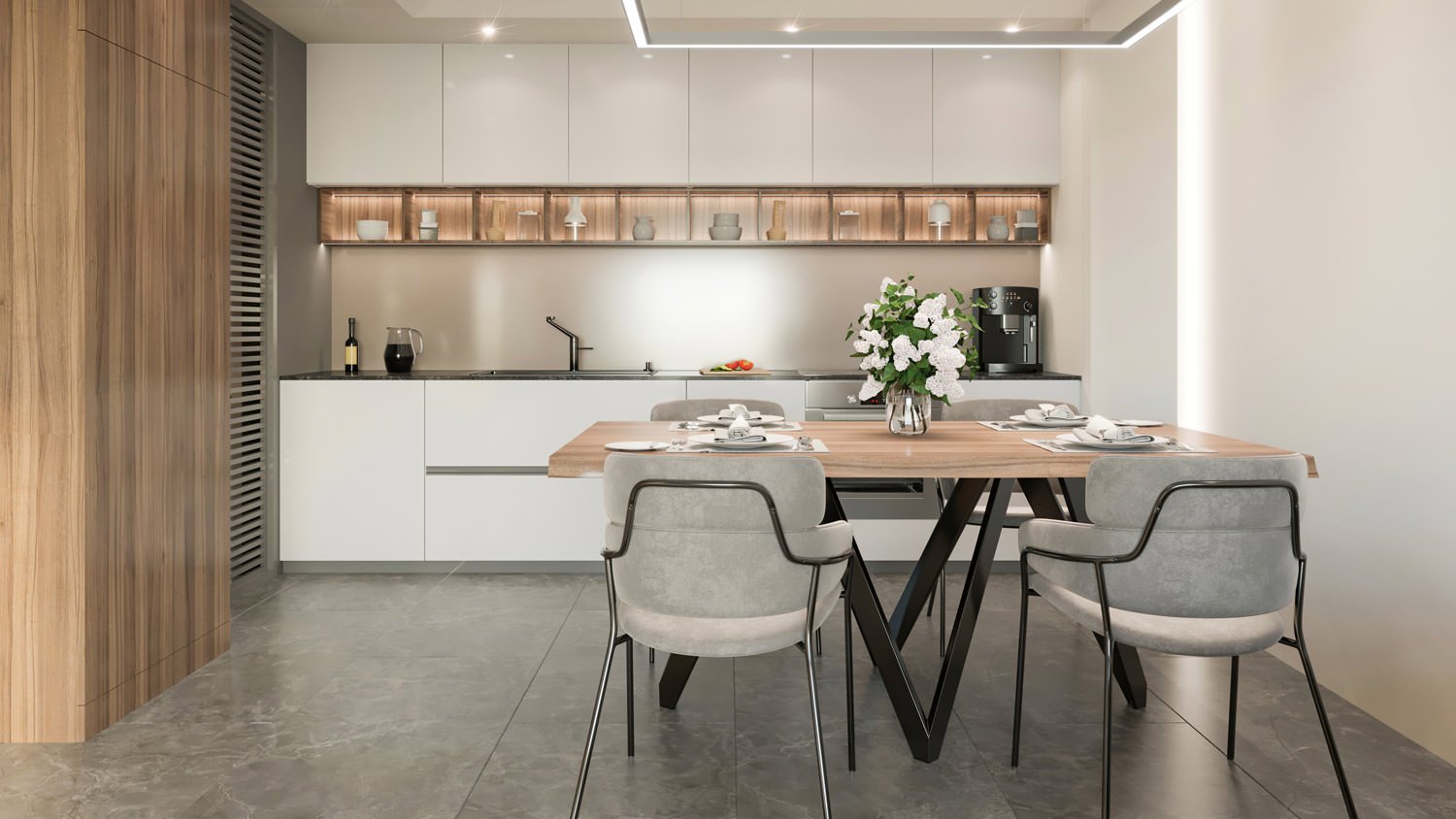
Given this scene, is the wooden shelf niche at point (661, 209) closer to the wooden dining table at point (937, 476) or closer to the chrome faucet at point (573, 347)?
the chrome faucet at point (573, 347)

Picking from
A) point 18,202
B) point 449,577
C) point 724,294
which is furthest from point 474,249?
point 18,202

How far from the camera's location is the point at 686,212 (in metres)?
4.93

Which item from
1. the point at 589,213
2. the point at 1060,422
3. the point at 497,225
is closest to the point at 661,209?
the point at 589,213

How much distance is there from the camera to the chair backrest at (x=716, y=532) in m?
1.89

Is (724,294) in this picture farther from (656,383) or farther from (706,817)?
(706,817)

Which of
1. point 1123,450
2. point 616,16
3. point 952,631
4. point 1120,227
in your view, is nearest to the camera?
point 1123,450

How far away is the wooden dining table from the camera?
216 cm

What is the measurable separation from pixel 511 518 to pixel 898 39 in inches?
105

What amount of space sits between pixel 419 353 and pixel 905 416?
315cm

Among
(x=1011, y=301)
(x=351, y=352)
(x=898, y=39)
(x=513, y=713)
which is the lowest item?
(x=513, y=713)

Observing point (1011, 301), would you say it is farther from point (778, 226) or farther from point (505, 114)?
point (505, 114)

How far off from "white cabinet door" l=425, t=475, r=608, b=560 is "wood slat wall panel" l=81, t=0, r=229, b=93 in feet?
6.39

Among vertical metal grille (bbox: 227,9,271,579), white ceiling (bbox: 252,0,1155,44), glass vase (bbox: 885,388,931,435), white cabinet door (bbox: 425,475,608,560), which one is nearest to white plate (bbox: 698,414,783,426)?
glass vase (bbox: 885,388,931,435)

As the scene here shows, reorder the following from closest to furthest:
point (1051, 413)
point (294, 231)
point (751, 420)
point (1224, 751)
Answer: point (1224, 751), point (1051, 413), point (751, 420), point (294, 231)
